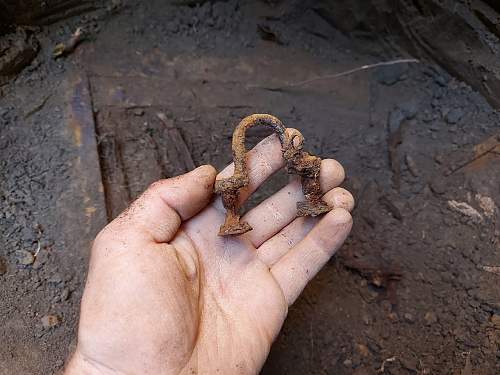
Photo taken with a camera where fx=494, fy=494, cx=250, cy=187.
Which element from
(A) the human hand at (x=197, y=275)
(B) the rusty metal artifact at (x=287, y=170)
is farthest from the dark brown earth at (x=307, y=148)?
(B) the rusty metal artifact at (x=287, y=170)

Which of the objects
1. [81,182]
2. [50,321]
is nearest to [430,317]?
[50,321]

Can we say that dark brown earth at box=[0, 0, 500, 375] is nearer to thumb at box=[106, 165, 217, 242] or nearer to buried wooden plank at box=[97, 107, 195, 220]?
buried wooden plank at box=[97, 107, 195, 220]

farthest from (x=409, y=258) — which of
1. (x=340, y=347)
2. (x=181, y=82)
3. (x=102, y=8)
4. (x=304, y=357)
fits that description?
(x=102, y=8)

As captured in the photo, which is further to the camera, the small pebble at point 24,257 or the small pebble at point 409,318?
the small pebble at point 409,318

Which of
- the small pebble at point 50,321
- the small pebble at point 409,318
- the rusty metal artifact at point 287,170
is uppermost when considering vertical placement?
the rusty metal artifact at point 287,170

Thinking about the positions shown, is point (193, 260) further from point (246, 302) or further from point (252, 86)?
point (252, 86)

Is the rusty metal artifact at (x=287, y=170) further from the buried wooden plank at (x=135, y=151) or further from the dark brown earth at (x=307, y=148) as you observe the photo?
the buried wooden plank at (x=135, y=151)
